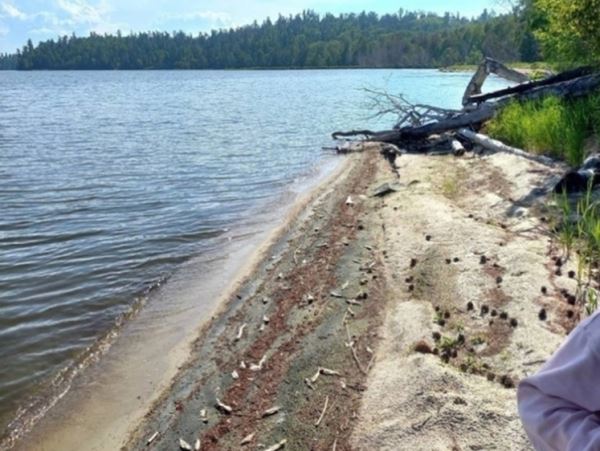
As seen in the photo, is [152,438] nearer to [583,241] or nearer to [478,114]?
→ [583,241]

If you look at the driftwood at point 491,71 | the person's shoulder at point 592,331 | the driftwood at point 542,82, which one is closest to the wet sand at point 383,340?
the person's shoulder at point 592,331

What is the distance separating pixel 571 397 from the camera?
4.80 feet

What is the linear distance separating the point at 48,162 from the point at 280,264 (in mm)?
14001

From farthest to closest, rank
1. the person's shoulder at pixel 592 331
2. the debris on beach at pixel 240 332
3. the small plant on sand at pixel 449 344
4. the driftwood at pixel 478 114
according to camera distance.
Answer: the driftwood at pixel 478 114, the debris on beach at pixel 240 332, the small plant on sand at pixel 449 344, the person's shoulder at pixel 592 331

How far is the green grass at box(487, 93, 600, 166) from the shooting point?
12380 millimetres

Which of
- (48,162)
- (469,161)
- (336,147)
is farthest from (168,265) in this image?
(336,147)

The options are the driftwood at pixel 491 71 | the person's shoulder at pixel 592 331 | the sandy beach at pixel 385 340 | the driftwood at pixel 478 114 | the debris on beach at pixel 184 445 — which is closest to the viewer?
the person's shoulder at pixel 592 331

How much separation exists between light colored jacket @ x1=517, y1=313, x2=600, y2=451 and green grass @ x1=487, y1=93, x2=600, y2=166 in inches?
462

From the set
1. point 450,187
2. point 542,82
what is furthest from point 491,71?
point 450,187

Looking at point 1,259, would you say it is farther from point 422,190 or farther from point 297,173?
point 297,173

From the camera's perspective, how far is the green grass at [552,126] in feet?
40.6

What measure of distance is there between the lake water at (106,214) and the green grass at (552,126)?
6.24m

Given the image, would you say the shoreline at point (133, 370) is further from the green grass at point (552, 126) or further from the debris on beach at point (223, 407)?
the green grass at point (552, 126)

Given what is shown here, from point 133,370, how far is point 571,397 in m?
6.28
